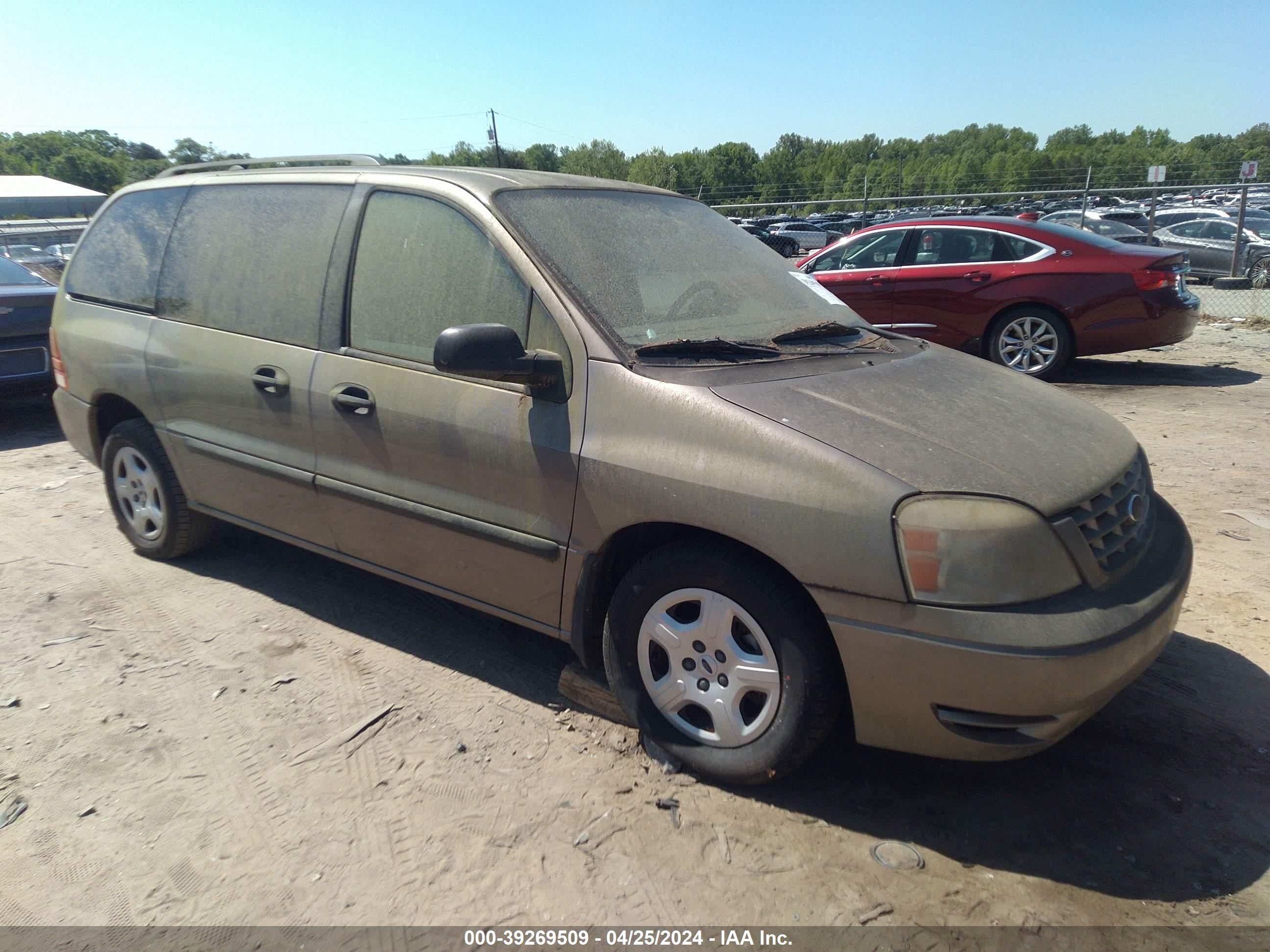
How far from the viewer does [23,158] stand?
98.4 meters

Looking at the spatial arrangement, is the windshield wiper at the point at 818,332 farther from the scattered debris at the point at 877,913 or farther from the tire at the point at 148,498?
the tire at the point at 148,498

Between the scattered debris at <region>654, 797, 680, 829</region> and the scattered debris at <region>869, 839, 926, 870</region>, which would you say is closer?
the scattered debris at <region>869, 839, 926, 870</region>

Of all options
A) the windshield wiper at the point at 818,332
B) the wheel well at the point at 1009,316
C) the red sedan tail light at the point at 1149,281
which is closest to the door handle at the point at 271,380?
the windshield wiper at the point at 818,332

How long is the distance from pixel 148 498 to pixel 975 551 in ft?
13.3

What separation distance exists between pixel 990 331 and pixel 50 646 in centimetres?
824

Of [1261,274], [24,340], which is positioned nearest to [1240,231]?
[1261,274]

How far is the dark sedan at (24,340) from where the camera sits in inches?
289

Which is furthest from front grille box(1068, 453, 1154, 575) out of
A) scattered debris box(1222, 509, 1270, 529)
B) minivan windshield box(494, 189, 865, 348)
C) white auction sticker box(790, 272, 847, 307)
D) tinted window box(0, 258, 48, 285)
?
tinted window box(0, 258, 48, 285)

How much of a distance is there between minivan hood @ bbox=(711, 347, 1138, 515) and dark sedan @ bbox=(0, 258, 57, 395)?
7.18 metres

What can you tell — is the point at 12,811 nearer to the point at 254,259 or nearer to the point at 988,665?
the point at 254,259

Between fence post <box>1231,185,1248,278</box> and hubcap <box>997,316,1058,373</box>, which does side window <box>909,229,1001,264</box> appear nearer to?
hubcap <box>997,316,1058,373</box>

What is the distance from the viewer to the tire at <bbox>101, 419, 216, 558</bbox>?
14.3 ft

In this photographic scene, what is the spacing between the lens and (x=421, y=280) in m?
3.30

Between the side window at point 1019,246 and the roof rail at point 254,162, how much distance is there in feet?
23.0
